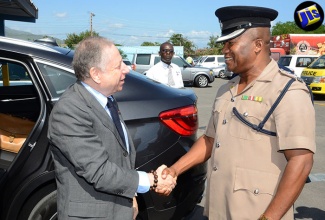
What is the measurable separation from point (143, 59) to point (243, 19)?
62.5ft

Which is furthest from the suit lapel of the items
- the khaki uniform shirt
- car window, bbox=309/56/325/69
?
car window, bbox=309/56/325/69

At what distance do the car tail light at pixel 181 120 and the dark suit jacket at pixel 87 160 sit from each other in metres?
0.94

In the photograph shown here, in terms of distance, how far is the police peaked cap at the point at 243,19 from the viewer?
5.90 ft

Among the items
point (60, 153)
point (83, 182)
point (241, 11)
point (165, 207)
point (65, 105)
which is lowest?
point (165, 207)

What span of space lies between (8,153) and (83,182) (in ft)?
6.78

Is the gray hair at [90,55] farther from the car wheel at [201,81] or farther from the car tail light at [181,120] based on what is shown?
the car wheel at [201,81]

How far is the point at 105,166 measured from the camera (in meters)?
1.64

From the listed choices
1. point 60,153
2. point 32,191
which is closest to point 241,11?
point 60,153

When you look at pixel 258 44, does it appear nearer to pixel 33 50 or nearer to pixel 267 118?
pixel 267 118

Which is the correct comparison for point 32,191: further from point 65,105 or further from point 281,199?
point 281,199

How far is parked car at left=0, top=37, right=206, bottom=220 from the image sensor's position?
8.29 feet

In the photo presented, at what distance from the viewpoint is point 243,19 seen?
1818 mm

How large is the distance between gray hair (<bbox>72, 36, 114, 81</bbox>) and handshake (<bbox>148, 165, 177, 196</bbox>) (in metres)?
0.61
